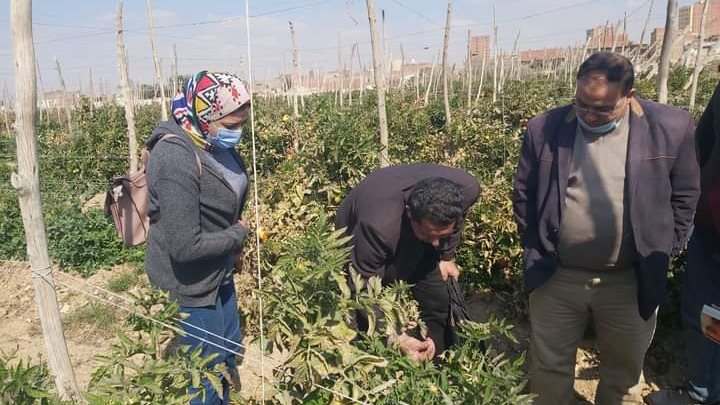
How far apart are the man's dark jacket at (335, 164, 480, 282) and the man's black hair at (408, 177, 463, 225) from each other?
0.50ft

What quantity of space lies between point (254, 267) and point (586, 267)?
7.97 ft

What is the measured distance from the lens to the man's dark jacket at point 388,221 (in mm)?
2115

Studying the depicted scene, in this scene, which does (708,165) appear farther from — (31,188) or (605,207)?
(31,188)

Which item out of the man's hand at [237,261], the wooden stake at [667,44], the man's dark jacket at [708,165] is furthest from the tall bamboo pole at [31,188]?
the wooden stake at [667,44]

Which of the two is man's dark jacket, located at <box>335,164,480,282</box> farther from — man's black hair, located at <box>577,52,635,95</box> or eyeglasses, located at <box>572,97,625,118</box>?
man's black hair, located at <box>577,52,635,95</box>

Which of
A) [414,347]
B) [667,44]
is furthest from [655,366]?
[667,44]

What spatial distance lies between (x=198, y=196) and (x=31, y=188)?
55cm

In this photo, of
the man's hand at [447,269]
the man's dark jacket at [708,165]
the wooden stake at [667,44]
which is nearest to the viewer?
the man's dark jacket at [708,165]

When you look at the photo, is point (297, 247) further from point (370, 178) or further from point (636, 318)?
point (636, 318)

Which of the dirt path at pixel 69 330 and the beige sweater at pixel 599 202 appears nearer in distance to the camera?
the beige sweater at pixel 599 202

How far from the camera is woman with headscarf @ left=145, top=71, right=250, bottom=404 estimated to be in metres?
1.85

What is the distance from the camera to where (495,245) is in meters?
3.59

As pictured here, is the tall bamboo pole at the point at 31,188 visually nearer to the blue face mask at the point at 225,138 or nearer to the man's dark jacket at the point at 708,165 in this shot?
the blue face mask at the point at 225,138

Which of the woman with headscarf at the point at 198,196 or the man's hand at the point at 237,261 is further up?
the woman with headscarf at the point at 198,196
